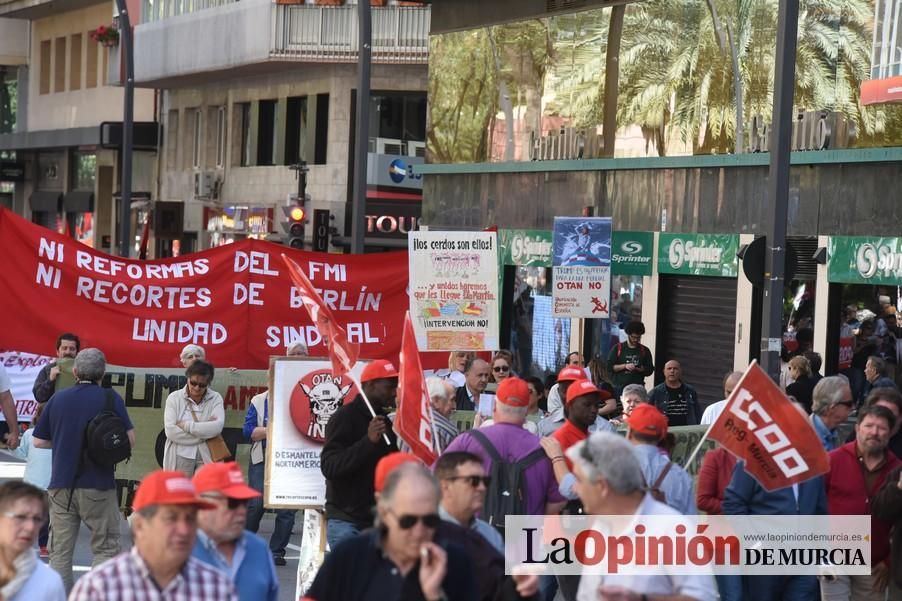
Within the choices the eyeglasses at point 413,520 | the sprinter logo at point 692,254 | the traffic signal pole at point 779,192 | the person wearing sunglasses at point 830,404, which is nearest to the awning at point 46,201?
the sprinter logo at point 692,254

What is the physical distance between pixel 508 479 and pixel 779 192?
21.3 ft

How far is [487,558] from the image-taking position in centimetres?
645

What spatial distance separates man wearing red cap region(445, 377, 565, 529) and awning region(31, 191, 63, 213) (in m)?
50.3

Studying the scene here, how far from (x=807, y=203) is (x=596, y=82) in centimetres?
604

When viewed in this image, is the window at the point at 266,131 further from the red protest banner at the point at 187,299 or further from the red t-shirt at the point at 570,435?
the red t-shirt at the point at 570,435

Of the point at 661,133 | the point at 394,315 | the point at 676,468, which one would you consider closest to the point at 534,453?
the point at 676,468

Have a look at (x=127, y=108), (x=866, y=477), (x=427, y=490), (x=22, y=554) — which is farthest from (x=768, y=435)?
(x=127, y=108)

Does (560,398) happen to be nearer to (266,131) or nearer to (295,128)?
Result: (295,128)

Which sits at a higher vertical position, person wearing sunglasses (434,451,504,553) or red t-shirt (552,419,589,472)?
person wearing sunglasses (434,451,504,553)

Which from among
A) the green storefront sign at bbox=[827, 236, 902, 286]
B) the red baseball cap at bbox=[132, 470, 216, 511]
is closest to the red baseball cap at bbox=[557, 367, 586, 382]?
the red baseball cap at bbox=[132, 470, 216, 511]

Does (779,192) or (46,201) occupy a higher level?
(779,192)

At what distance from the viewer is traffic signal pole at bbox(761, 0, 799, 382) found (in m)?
15.1

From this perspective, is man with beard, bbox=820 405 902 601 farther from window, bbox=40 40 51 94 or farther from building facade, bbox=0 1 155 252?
window, bbox=40 40 51 94

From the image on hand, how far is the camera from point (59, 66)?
5825 centimetres
